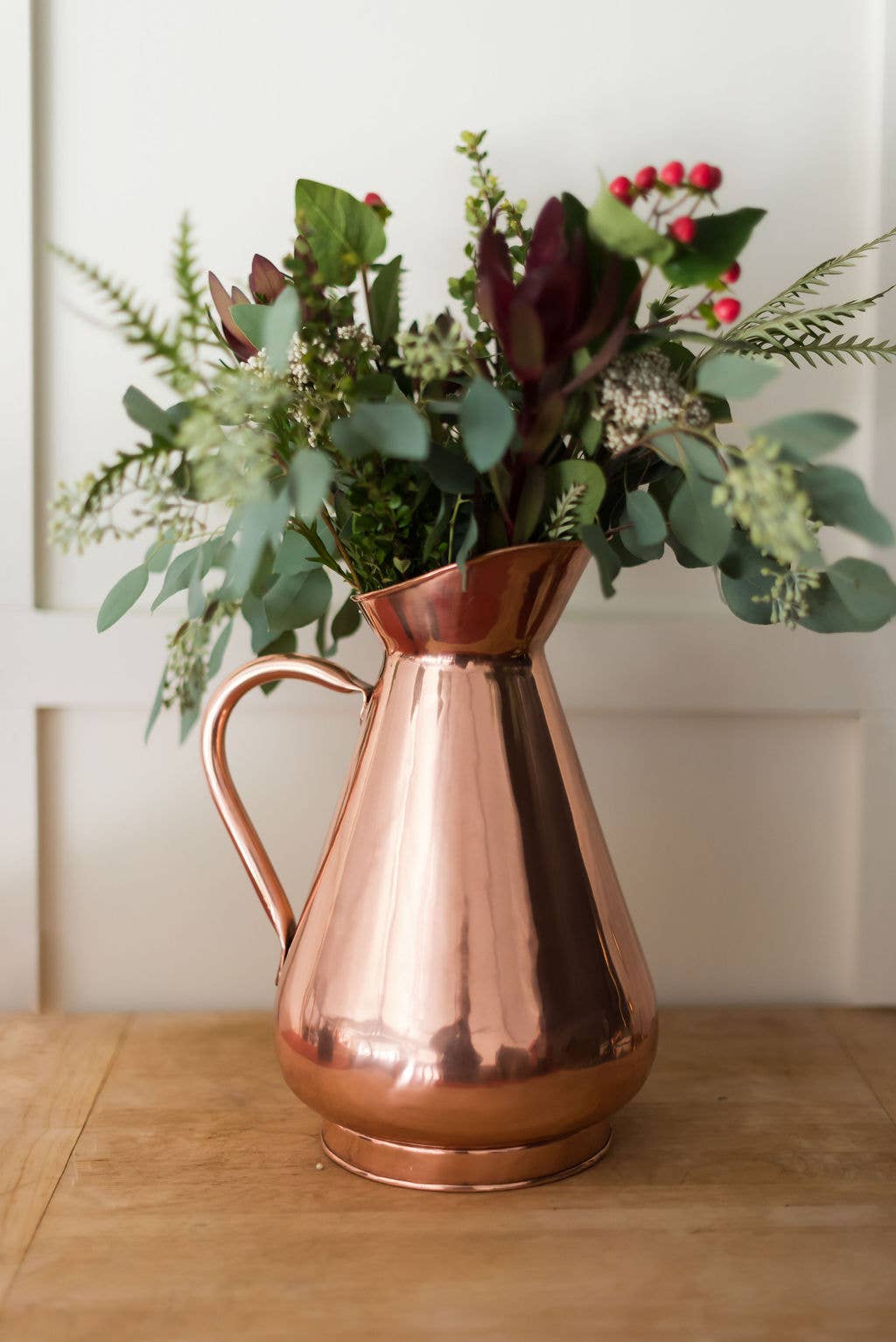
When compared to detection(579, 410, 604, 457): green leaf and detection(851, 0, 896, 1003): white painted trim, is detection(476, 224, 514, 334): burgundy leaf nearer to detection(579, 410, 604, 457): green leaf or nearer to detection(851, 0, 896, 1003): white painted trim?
detection(579, 410, 604, 457): green leaf

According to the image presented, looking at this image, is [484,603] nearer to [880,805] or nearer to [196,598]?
[196,598]

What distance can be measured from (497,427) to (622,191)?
0.13m

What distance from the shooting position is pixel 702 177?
47 centimetres

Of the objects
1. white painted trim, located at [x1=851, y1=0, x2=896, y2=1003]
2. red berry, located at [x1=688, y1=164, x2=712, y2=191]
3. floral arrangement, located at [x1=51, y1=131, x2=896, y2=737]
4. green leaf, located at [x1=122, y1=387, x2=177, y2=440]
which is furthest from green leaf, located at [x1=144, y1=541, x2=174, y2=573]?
white painted trim, located at [x1=851, y1=0, x2=896, y2=1003]

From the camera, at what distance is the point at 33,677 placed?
0.84 m

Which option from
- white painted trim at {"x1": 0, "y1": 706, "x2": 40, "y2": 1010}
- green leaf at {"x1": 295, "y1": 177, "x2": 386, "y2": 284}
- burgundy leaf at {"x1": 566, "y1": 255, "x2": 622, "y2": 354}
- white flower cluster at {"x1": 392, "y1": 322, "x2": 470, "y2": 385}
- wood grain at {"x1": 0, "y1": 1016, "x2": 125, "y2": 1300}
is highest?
green leaf at {"x1": 295, "y1": 177, "x2": 386, "y2": 284}

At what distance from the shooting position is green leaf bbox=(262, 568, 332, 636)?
0.67m

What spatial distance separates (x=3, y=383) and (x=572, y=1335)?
709 millimetres

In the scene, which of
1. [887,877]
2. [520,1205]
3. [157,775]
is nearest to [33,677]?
[157,775]

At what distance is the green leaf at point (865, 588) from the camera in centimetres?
54

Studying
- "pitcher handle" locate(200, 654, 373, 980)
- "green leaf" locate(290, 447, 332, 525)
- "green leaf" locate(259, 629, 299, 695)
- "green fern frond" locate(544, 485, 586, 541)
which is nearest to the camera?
"green leaf" locate(290, 447, 332, 525)

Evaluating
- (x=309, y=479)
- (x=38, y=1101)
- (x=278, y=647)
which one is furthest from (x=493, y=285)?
(x=38, y=1101)

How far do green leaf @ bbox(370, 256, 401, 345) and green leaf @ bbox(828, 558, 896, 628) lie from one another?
0.25 m

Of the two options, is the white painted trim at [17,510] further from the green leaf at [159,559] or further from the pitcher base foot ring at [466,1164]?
the pitcher base foot ring at [466,1164]
